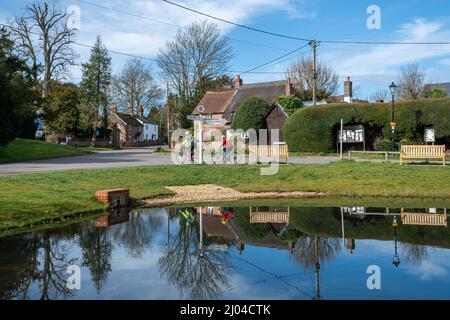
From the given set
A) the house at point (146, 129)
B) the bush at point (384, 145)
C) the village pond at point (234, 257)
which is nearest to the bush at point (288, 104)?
the bush at point (384, 145)

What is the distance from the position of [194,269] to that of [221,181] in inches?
429

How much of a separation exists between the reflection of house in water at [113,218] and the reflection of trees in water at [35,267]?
167cm

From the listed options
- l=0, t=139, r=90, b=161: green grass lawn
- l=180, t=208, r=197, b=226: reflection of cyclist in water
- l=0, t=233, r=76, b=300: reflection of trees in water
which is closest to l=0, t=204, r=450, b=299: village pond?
l=0, t=233, r=76, b=300: reflection of trees in water

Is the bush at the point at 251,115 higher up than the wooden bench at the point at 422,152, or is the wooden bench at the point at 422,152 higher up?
the bush at the point at 251,115

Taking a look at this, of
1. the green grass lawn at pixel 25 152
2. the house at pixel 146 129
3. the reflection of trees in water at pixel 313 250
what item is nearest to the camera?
the reflection of trees in water at pixel 313 250

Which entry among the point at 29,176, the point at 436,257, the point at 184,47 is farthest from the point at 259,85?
the point at 436,257

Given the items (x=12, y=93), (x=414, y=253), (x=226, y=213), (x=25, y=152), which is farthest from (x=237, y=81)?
(x=414, y=253)

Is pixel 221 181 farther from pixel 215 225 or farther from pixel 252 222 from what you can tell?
pixel 215 225

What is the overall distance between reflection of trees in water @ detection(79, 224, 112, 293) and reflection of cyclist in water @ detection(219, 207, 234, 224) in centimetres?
311

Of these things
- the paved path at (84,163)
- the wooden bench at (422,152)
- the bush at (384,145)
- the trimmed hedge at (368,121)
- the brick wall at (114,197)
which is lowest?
the brick wall at (114,197)

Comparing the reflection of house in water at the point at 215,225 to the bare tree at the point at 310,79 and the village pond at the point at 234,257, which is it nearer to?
the village pond at the point at 234,257

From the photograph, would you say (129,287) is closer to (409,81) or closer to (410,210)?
(410,210)

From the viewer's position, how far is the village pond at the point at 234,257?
615cm

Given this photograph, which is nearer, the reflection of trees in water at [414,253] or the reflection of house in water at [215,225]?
the reflection of trees in water at [414,253]
